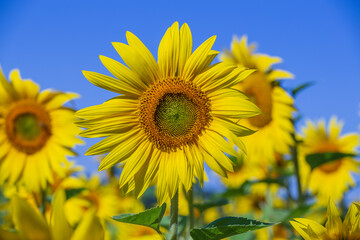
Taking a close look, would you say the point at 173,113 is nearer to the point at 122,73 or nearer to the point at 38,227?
the point at 122,73

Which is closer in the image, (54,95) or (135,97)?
(135,97)

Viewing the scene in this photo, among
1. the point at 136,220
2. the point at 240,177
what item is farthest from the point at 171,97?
the point at 240,177

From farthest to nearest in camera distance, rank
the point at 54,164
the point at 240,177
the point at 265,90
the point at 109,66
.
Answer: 1. the point at 240,177
2. the point at 54,164
3. the point at 265,90
4. the point at 109,66

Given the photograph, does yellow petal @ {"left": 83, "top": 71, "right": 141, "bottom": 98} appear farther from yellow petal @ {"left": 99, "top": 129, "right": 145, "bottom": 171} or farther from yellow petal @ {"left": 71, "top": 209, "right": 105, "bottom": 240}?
yellow petal @ {"left": 71, "top": 209, "right": 105, "bottom": 240}

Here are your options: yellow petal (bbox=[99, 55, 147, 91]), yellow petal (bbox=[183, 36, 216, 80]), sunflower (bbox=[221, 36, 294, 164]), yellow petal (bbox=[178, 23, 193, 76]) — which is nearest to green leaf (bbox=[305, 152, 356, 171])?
sunflower (bbox=[221, 36, 294, 164])

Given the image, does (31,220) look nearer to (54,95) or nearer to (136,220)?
(136,220)

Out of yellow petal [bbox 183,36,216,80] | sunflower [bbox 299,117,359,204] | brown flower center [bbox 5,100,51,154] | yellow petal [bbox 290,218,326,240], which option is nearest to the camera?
yellow petal [bbox 290,218,326,240]

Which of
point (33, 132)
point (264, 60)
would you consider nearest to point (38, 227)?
point (264, 60)
